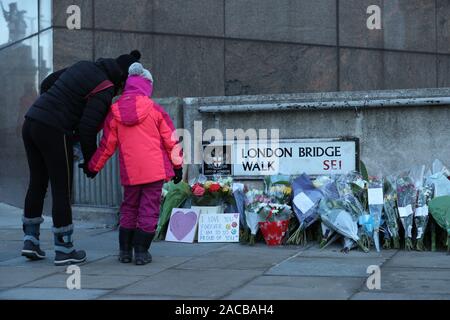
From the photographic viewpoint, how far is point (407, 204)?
6328 millimetres

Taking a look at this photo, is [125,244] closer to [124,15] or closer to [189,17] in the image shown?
[124,15]

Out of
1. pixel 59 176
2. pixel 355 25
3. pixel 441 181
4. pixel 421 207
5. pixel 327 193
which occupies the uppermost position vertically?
pixel 355 25

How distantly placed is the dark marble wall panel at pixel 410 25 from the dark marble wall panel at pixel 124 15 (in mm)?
4202

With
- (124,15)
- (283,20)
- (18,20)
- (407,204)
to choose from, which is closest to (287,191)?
(407,204)

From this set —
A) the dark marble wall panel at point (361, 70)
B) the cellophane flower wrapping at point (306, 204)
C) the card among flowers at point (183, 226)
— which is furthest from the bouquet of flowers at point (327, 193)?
the dark marble wall panel at point (361, 70)

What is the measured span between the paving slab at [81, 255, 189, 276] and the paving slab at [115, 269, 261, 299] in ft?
0.60

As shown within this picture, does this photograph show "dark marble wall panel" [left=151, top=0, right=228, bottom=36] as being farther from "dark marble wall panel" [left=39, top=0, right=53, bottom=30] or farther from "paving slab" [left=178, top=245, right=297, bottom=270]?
"paving slab" [left=178, top=245, right=297, bottom=270]

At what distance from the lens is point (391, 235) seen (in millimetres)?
6348

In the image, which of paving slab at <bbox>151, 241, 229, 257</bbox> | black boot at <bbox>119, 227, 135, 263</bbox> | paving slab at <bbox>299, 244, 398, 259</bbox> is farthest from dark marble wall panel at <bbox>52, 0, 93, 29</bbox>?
paving slab at <bbox>299, 244, 398, 259</bbox>

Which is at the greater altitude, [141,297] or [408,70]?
[408,70]

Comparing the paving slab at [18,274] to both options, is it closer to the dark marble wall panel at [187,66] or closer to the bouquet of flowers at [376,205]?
the bouquet of flowers at [376,205]

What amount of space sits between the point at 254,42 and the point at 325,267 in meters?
5.80

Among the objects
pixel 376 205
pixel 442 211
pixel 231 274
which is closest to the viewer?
pixel 231 274

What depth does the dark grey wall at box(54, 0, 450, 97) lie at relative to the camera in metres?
9.86
